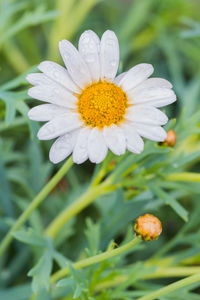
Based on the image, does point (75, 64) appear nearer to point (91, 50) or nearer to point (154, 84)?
point (91, 50)

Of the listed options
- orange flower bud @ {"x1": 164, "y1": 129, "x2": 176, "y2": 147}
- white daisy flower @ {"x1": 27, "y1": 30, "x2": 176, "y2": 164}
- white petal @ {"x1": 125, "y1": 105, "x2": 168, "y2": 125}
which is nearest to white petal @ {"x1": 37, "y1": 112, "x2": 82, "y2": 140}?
white daisy flower @ {"x1": 27, "y1": 30, "x2": 176, "y2": 164}

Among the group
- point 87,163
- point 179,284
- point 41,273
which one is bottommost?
point 179,284

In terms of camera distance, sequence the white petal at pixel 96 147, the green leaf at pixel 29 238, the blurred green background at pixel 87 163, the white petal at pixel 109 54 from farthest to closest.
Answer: the blurred green background at pixel 87 163 → the green leaf at pixel 29 238 → the white petal at pixel 109 54 → the white petal at pixel 96 147

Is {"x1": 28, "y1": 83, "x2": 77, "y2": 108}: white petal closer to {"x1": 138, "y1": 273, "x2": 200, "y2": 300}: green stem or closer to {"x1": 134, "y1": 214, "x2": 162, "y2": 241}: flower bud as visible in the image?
{"x1": 134, "y1": 214, "x2": 162, "y2": 241}: flower bud

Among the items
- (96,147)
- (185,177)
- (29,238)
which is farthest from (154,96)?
(29,238)

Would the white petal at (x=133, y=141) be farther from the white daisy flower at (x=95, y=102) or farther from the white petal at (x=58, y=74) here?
the white petal at (x=58, y=74)

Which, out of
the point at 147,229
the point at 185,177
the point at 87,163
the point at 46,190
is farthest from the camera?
the point at 87,163

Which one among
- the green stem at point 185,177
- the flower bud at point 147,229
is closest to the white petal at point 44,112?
the flower bud at point 147,229

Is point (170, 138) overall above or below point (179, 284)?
above
